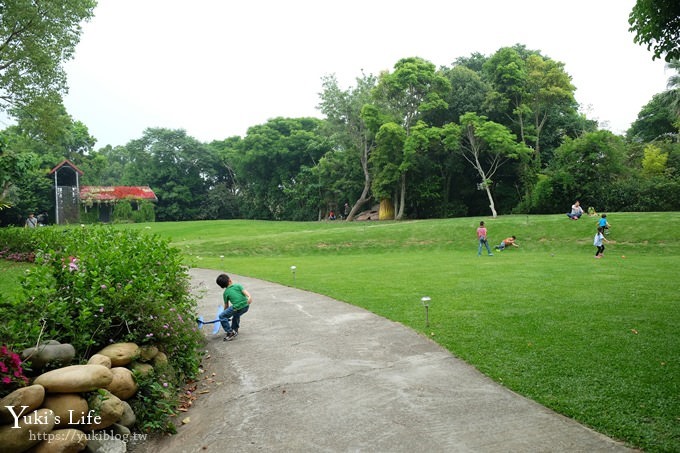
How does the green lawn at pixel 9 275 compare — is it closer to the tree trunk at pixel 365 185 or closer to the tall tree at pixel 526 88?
the tree trunk at pixel 365 185

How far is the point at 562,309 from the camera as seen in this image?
9.07 m

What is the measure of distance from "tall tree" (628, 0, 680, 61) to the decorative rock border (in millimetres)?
8906

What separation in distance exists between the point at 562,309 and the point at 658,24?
523 centimetres

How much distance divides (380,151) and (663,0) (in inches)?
1364

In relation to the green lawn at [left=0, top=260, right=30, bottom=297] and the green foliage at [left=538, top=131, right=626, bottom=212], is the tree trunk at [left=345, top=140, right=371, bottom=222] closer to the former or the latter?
the green foliage at [left=538, top=131, right=626, bottom=212]

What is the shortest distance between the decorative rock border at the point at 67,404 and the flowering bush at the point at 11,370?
0.44 ft

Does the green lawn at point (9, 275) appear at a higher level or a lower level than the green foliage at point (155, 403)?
higher

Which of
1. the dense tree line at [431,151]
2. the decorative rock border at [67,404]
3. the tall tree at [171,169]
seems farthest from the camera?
the tall tree at [171,169]

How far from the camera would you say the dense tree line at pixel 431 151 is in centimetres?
3388

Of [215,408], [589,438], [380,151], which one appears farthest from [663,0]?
[380,151]

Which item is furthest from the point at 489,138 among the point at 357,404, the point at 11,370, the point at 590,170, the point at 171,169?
the point at 171,169

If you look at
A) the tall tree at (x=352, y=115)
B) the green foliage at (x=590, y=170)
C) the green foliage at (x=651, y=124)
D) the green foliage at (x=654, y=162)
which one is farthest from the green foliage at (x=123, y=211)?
the green foliage at (x=651, y=124)

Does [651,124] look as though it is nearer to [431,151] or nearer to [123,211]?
[431,151]

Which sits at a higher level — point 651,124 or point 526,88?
point 526,88
